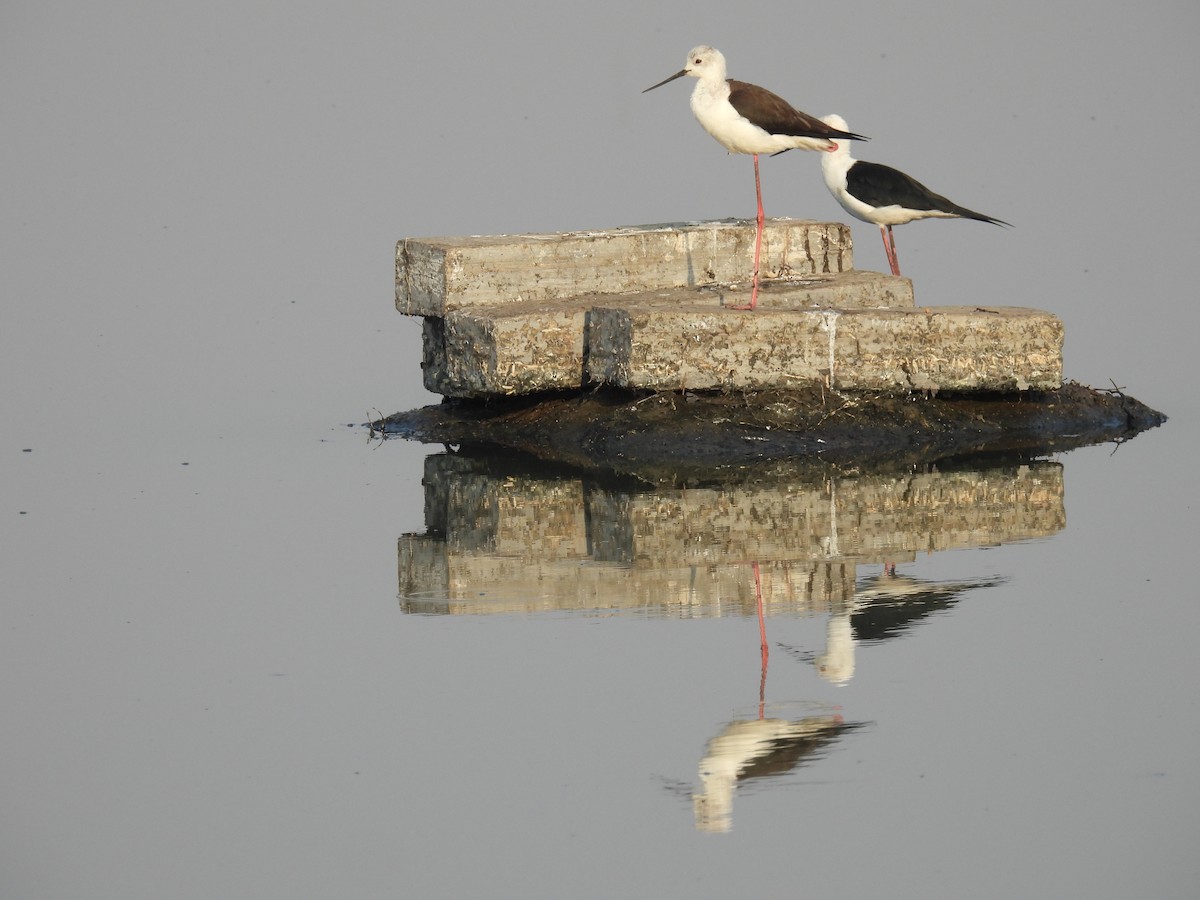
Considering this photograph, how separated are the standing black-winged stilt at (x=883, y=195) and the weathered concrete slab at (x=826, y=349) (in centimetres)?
188

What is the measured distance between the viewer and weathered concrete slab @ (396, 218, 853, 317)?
12.7 metres


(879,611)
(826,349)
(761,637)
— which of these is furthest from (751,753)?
(826,349)

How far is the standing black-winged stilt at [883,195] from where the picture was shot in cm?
1421

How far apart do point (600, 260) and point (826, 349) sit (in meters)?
1.64

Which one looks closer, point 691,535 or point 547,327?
point 691,535

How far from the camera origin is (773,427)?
11.9 meters

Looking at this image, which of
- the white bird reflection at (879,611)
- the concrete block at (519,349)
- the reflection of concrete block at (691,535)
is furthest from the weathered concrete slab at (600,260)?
the white bird reflection at (879,611)

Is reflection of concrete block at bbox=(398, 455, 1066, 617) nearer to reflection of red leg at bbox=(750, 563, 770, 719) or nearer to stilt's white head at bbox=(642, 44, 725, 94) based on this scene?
reflection of red leg at bbox=(750, 563, 770, 719)

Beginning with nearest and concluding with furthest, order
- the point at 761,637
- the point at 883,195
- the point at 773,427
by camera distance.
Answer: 1. the point at 761,637
2. the point at 773,427
3. the point at 883,195

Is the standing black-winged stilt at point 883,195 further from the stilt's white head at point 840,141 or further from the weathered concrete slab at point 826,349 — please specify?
the weathered concrete slab at point 826,349

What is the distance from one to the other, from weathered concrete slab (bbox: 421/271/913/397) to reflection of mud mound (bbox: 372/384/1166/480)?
0.25 metres

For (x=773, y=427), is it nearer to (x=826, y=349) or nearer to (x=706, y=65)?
(x=826, y=349)

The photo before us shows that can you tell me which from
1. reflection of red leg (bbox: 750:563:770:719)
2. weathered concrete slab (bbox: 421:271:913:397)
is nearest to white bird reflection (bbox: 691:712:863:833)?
reflection of red leg (bbox: 750:563:770:719)

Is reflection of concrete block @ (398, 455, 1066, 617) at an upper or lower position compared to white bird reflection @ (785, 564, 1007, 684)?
upper
